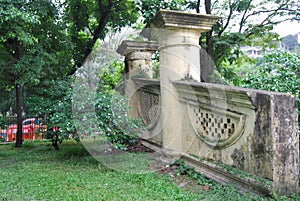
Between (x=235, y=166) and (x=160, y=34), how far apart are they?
2.34 meters

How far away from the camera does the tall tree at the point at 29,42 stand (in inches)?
175

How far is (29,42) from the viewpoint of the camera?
15.7 ft

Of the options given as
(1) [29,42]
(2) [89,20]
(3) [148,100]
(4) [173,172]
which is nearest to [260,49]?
(2) [89,20]

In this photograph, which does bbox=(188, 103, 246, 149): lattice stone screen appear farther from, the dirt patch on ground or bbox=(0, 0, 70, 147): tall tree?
bbox=(0, 0, 70, 147): tall tree

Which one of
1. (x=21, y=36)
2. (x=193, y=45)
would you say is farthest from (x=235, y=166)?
(x=21, y=36)

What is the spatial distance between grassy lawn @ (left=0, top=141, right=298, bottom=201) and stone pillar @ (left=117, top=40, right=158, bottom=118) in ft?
8.89

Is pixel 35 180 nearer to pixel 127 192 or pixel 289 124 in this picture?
pixel 127 192

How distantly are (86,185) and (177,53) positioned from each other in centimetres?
229

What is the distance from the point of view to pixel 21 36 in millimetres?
4449

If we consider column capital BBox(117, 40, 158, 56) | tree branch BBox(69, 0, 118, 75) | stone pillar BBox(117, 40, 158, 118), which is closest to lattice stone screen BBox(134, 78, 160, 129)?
stone pillar BBox(117, 40, 158, 118)

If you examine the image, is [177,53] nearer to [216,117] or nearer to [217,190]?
[216,117]

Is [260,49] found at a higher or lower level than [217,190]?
higher

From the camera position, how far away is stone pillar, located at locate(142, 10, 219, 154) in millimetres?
4004

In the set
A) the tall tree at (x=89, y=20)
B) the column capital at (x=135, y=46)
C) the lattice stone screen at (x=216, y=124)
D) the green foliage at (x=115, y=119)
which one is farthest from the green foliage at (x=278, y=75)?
the tall tree at (x=89, y=20)
